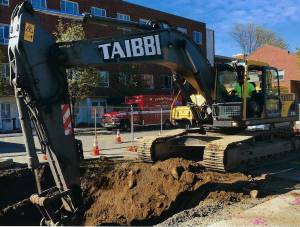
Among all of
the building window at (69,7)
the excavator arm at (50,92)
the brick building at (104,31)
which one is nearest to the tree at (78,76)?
the brick building at (104,31)

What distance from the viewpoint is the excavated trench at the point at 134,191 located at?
8.69m

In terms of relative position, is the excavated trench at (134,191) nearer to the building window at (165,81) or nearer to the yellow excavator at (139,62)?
the yellow excavator at (139,62)

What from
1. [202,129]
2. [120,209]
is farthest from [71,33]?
[120,209]

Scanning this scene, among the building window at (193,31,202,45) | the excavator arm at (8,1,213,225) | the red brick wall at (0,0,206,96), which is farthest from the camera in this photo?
the building window at (193,31,202,45)

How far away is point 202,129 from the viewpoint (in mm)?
12445

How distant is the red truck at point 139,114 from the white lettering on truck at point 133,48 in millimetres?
21996

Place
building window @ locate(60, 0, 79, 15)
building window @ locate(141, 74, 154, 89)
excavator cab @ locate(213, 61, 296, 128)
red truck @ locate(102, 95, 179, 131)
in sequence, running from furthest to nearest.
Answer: building window @ locate(141, 74, 154, 89), building window @ locate(60, 0, 79, 15), red truck @ locate(102, 95, 179, 131), excavator cab @ locate(213, 61, 296, 128)

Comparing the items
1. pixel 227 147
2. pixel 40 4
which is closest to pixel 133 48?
pixel 227 147

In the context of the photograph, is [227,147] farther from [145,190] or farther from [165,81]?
[165,81]

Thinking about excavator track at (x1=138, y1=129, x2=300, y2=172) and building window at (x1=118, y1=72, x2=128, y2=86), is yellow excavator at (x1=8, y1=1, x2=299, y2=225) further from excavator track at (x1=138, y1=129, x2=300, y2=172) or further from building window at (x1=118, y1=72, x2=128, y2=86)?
building window at (x1=118, y1=72, x2=128, y2=86)

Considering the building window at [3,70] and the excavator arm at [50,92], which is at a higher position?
the building window at [3,70]

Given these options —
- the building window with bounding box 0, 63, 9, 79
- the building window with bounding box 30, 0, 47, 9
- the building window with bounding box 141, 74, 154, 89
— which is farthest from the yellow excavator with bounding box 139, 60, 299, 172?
the building window with bounding box 141, 74, 154, 89

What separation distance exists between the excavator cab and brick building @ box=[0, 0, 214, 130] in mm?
23071

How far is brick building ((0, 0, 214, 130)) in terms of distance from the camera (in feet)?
123
